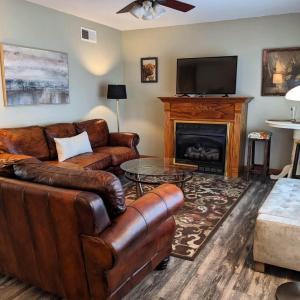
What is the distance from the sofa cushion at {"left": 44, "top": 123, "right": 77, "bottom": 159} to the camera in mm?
4121

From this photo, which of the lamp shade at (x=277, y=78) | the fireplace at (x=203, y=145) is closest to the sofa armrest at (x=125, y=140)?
the fireplace at (x=203, y=145)

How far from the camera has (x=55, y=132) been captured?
4.23 meters

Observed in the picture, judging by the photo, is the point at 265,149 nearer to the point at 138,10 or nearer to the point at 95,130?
the point at 95,130

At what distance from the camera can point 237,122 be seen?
4.74 meters

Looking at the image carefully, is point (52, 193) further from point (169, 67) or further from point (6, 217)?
point (169, 67)

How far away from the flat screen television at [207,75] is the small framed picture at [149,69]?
625mm

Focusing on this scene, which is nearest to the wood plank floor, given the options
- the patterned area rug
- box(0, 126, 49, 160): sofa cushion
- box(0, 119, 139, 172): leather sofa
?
the patterned area rug

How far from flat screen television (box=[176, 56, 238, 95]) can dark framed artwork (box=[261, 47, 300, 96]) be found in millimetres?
489

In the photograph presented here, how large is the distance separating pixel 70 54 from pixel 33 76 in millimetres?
863

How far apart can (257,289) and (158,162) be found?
2046 mm

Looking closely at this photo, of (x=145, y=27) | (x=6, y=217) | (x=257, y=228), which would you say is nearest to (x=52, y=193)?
(x=6, y=217)

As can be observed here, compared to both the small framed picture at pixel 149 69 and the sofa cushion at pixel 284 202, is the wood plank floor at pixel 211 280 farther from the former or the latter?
the small framed picture at pixel 149 69

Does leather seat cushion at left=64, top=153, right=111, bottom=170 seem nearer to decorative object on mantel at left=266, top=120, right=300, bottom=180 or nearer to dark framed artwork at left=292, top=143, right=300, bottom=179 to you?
decorative object on mantel at left=266, top=120, right=300, bottom=180

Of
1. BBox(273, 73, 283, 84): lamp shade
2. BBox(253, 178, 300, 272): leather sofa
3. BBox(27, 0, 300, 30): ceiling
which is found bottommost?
BBox(253, 178, 300, 272): leather sofa
